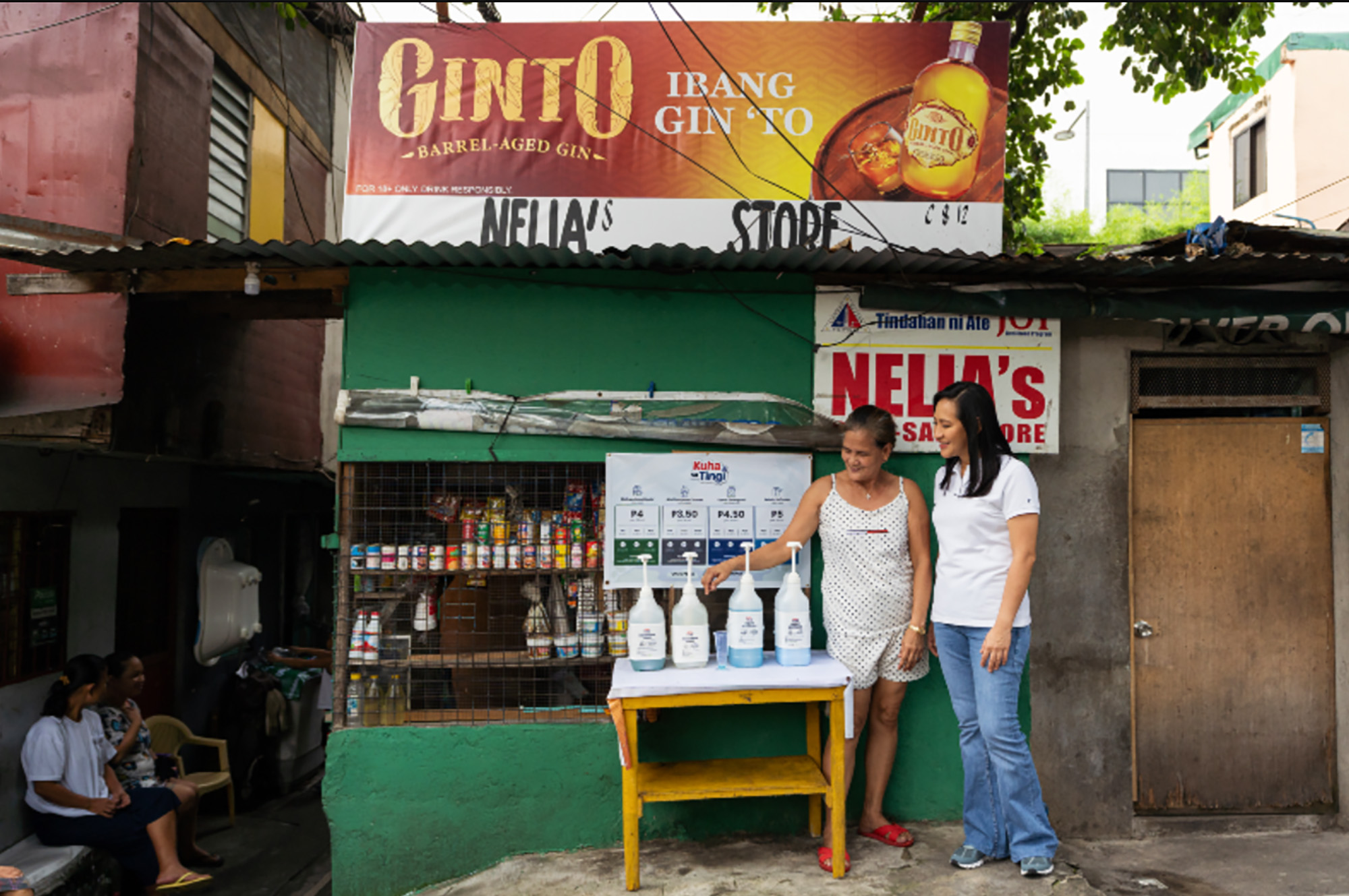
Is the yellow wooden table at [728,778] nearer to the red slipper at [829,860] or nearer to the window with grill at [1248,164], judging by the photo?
the red slipper at [829,860]

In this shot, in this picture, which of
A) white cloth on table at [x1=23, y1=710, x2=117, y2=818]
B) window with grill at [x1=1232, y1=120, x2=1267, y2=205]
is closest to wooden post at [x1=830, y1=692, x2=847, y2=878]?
white cloth on table at [x1=23, y1=710, x2=117, y2=818]

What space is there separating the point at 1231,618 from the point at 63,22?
838 centimetres

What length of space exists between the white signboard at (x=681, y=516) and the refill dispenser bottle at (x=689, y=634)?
465mm

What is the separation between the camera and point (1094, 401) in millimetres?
4434

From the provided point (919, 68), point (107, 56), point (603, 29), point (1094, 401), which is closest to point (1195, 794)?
point (1094, 401)

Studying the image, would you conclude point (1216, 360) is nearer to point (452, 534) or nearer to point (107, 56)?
point (452, 534)

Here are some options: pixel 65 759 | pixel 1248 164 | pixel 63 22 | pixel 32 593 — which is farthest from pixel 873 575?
pixel 1248 164

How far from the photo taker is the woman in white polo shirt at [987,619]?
345cm

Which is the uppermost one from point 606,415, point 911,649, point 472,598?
point 606,415

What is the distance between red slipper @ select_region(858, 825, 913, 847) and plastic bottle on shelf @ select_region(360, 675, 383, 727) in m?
2.42

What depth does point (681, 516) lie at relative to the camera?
13.9ft

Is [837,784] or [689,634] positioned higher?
[689,634]

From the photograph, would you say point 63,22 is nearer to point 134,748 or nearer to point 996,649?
point 134,748

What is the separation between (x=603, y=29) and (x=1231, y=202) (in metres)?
17.1
